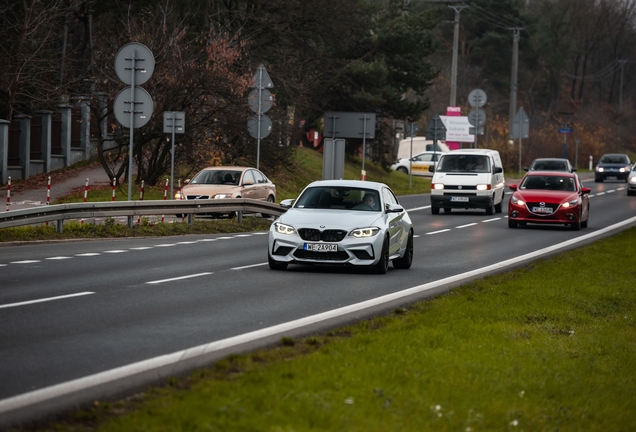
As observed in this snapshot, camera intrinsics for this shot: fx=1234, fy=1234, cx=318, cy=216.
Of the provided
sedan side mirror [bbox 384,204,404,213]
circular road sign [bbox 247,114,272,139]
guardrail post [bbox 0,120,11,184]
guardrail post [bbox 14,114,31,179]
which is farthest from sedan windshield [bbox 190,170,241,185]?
sedan side mirror [bbox 384,204,404,213]

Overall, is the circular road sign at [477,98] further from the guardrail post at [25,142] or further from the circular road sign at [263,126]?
the circular road sign at [263,126]


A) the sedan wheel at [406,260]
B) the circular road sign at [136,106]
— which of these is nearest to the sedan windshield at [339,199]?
the sedan wheel at [406,260]

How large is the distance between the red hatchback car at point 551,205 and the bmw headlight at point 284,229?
48.2ft

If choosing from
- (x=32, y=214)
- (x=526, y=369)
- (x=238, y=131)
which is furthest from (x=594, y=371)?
(x=238, y=131)

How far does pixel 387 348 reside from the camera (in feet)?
32.1

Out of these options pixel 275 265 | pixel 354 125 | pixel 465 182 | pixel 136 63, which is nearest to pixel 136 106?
pixel 136 63

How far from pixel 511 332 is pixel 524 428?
13.8 feet

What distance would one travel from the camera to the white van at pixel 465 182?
37438 mm

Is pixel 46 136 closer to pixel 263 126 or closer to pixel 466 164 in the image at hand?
pixel 263 126

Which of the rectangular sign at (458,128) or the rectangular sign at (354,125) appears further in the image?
the rectangular sign at (458,128)

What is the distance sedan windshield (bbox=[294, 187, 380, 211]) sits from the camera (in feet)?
60.3

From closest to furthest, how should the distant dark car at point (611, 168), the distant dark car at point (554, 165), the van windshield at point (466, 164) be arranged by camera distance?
the van windshield at point (466, 164)
the distant dark car at point (554, 165)
the distant dark car at point (611, 168)

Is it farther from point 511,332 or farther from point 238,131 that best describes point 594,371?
point 238,131

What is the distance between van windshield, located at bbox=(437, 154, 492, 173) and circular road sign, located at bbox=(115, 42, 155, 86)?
618 inches
